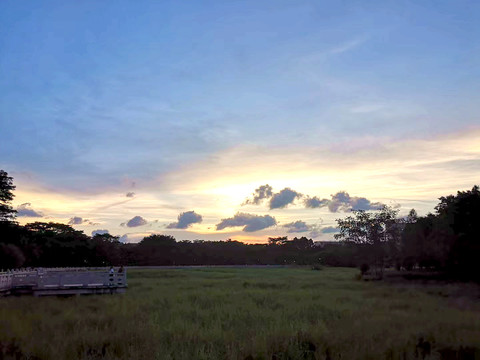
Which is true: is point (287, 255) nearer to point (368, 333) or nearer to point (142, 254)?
point (142, 254)

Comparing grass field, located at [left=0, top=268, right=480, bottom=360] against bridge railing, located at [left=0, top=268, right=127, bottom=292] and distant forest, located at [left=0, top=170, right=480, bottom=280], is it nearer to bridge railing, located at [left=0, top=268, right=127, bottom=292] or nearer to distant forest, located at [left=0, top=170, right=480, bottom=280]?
bridge railing, located at [left=0, top=268, right=127, bottom=292]

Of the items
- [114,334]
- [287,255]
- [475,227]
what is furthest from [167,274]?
[287,255]

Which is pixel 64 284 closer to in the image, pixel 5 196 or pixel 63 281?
pixel 63 281

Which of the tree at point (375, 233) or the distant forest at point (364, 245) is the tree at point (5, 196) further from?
the tree at point (375, 233)

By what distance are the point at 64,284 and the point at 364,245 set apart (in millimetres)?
38510

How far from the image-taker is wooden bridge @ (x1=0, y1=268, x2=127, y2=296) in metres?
28.5

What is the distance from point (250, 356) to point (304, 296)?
17019mm

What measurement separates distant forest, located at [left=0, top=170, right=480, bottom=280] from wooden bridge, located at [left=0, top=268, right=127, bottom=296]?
915 inches

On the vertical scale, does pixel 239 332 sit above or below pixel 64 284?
below

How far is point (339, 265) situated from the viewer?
92125mm

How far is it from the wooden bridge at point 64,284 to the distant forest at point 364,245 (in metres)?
23.3

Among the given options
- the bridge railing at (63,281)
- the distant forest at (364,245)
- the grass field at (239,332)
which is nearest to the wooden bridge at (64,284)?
the bridge railing at (63,281)

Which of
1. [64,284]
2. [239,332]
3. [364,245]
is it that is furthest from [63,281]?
[364,245]

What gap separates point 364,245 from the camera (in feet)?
187
